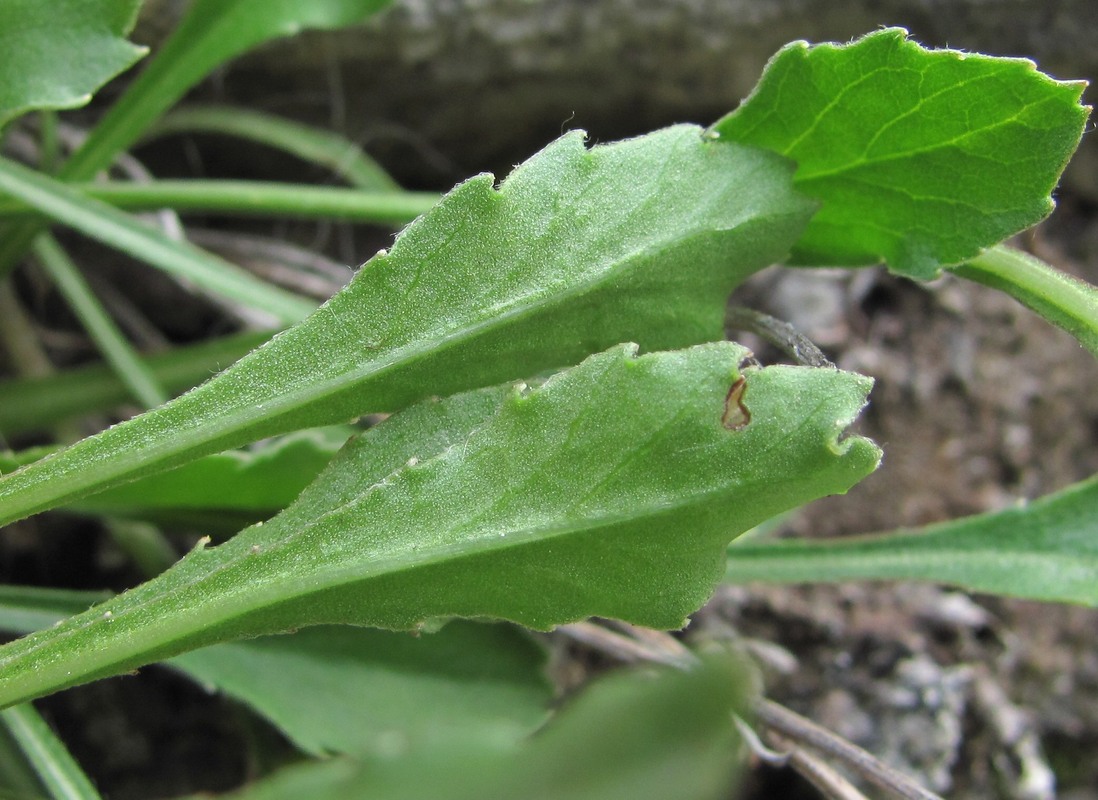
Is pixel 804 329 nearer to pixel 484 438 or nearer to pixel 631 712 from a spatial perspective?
pixel 484 438

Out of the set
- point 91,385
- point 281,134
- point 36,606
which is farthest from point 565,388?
point 281,134

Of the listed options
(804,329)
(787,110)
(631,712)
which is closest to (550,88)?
(804,329)

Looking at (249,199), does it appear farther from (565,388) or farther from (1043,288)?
(1043,288)

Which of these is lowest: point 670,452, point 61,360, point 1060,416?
point 1060,416

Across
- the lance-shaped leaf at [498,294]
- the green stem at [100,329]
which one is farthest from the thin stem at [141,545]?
the lance-shaped leaf at [498,294]

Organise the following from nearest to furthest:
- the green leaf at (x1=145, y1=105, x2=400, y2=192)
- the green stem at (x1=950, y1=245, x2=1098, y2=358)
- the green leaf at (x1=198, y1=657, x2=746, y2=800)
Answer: the green leaf at (x1=198, y1=657, x2=746, y2=800)
the green stem at (x1=950, y1=245, x2=1098, y2=358)
the green leaf at (x1=145, y1=105, x2=400, y2=192)

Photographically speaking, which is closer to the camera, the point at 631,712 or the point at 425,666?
the point at 631,712

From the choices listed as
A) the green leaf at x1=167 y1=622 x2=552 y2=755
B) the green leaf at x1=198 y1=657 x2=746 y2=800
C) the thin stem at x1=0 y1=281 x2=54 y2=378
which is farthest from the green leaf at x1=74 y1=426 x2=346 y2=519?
the green leaf at x1=198 y1=657 x2=746 y2=800

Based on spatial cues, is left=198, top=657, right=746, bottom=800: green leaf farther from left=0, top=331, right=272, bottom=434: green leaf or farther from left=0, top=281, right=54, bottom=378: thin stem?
left=0, top=281, right=54, bottom=378: thin stem
